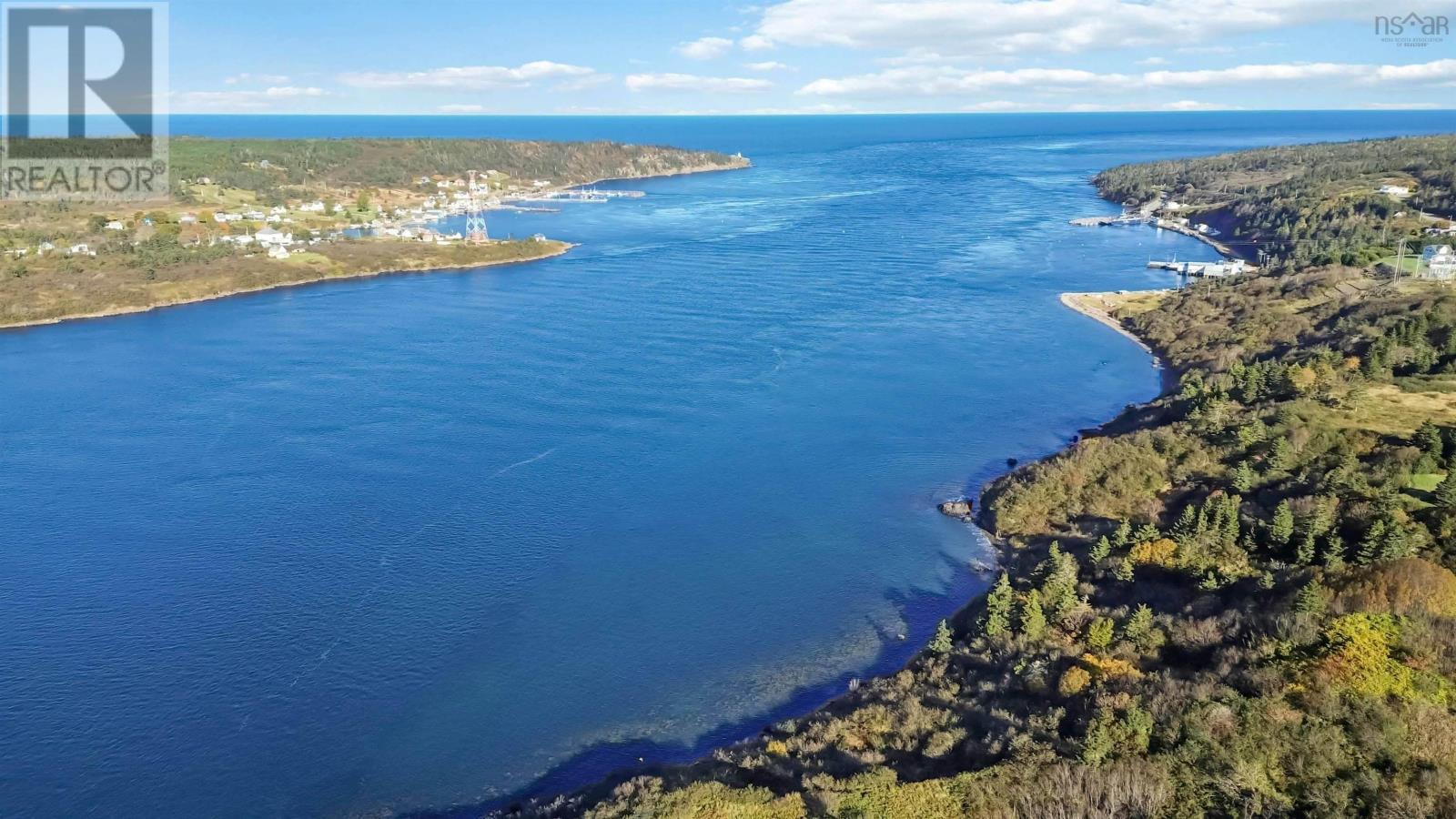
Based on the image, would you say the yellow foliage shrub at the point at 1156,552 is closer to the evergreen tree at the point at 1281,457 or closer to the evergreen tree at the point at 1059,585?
the evergreen tree at the point at 1059,585

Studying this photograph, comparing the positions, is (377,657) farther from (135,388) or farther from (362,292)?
(362,292)

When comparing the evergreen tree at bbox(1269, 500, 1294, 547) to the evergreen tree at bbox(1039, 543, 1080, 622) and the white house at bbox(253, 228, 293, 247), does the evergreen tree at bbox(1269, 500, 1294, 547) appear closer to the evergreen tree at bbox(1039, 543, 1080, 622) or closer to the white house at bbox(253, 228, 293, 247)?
the evergreen tree at bbox(1039, 543, 1080, 622)

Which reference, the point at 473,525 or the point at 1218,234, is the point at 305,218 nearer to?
the point at 473,525

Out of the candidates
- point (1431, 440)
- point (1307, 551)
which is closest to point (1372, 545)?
point (1307, 551)

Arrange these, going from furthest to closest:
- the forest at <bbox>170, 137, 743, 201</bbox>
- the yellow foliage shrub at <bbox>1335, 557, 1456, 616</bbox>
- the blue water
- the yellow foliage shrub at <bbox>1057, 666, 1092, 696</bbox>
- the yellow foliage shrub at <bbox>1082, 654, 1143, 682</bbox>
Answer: the forest at <bbox>170, 137, 743, 201</bbox> < the blue water < the yellow foliage shrub at <bbox>1082, 654, 1143, 682</bbox> < the yellow foliage shrub at <bbox>1057, 666, 1092, 696</bbox> < the yellow foliage shrub at <bbox>1335, 557, 1456, 616</bbox>

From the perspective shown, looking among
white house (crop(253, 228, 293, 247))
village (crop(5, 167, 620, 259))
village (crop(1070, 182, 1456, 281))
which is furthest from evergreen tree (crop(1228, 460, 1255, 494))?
white house (crop(253, 228, 293, 247))

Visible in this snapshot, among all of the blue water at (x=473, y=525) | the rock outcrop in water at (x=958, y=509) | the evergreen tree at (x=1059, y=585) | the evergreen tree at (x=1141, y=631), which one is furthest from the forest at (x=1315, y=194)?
the evergreen tree at (x=1141, y=631)
